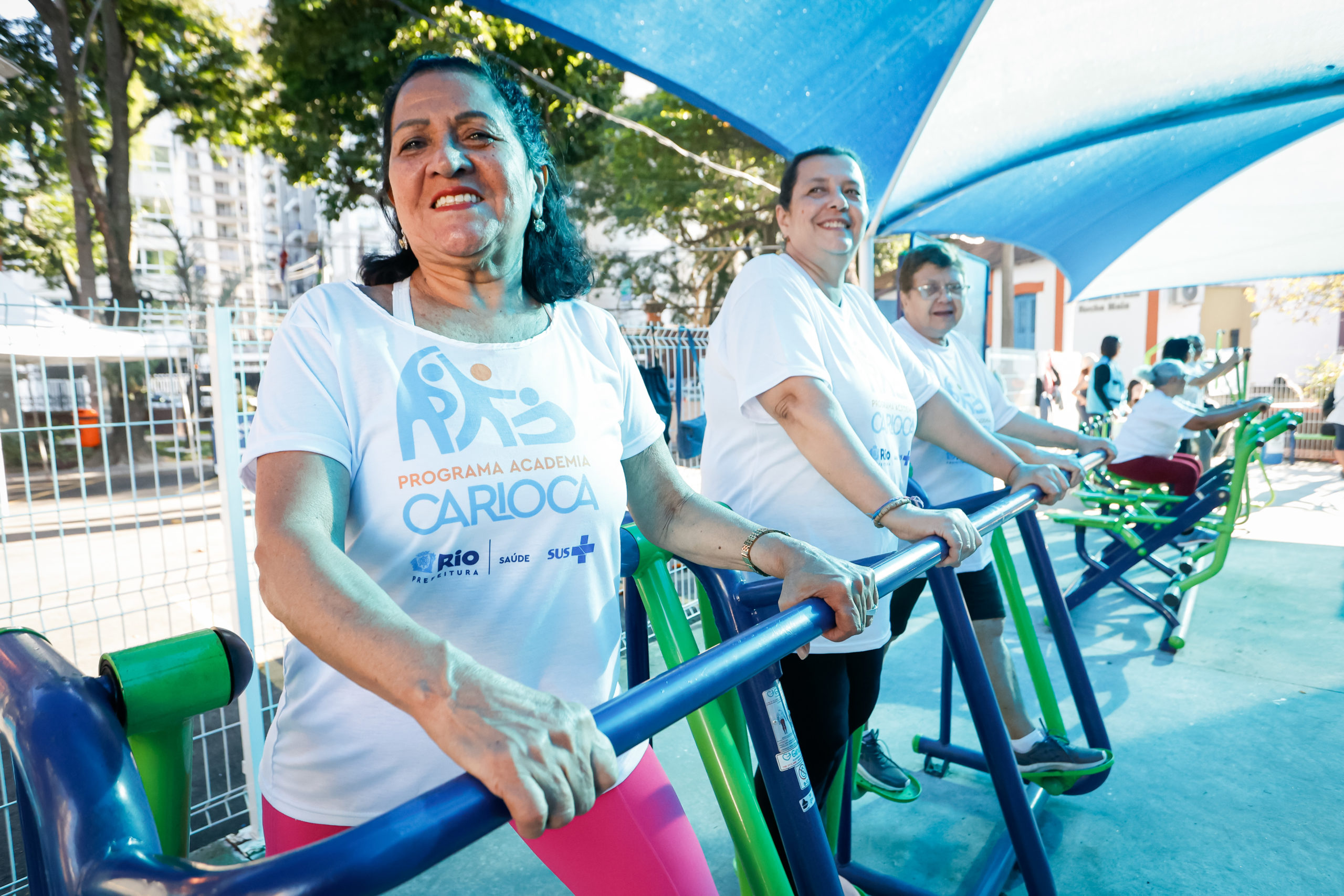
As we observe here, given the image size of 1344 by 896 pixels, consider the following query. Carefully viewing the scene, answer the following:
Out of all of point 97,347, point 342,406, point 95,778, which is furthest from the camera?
point 97,347

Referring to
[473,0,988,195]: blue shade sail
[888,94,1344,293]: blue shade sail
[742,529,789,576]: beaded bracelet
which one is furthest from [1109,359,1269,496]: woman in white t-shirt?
[742,529,789,576]: beaded bracelet

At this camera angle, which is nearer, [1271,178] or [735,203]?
[1271,178]

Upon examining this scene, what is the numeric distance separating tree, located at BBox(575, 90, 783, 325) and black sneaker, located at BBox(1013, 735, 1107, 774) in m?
12.2

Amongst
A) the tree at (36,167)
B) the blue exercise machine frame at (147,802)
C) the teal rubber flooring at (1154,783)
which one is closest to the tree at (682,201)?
the tree at (36,167)

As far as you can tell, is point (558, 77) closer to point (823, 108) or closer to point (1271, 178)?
point (823, 108)

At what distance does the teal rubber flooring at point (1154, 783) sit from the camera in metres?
2.43

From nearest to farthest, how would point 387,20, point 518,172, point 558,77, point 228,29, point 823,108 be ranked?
point 518,172 < point 823,108 < point 387,20 < point 558,77 < point 228,29

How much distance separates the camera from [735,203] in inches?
704

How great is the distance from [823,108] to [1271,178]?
420 centimetres

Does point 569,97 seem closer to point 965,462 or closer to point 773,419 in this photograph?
point 965,462

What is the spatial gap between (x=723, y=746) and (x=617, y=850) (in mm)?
343

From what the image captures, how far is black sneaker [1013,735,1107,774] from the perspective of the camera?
2426 mm

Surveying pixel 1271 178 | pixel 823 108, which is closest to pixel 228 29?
pixel 823 108

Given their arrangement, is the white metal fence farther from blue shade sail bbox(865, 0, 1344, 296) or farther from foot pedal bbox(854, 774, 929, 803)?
blue shade sail bbox(865, 0, 1344, 296)
